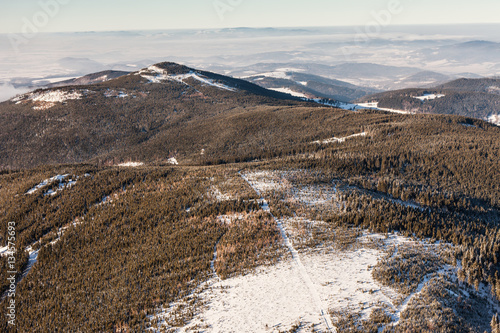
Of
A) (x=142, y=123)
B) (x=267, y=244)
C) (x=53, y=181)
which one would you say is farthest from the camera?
(x=142, y=123)

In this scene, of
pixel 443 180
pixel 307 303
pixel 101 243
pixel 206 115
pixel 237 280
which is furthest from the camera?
pixel 206 115

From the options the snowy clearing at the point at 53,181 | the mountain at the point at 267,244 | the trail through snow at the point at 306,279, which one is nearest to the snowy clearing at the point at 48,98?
the mountain at the point at 267,244

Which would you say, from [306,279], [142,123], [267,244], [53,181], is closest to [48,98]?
[142,123]

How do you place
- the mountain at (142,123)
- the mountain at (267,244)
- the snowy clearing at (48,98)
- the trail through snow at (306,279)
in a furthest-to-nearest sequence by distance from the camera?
the snowy clearing at (48,98), the mountain at (142,123), the mountain at (267,244), the trail through snow at (306,279)

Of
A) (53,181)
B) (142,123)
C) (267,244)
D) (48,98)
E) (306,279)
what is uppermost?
(48,98)

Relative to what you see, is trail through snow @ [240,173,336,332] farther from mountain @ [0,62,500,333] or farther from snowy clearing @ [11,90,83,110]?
snowy clearing @ [11,90,83,110]

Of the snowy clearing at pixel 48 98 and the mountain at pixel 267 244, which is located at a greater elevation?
the snowy clearing at pixel 48 98

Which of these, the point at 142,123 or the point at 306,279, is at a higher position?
the point at 142,123

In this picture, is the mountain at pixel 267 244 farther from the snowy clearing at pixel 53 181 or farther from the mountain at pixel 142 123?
the mountain at pixel 142 123

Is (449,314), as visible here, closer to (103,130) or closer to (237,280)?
(237,280)

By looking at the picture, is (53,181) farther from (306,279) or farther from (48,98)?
(48,98)

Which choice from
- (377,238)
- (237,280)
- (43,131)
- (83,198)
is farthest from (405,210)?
(43,131)
